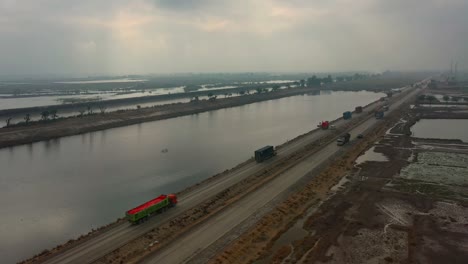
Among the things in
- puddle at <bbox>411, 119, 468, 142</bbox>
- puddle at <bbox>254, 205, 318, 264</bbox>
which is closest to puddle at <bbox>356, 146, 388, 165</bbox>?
puddle at <bbox>411, 119, 468, 142</bbox>

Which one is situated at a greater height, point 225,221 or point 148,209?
point 148,209

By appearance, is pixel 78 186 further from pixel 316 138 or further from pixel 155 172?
pixel 316 138

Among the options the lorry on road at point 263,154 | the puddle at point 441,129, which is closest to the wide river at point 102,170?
the lorry on road at point 263,154

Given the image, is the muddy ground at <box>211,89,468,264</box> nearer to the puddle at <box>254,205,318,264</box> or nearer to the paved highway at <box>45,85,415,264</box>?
the puddle at <box>254,205,318,264</box>

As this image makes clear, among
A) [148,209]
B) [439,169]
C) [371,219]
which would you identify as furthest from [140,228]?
[439,169]

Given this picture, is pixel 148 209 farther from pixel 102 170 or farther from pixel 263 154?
pixel 102 170

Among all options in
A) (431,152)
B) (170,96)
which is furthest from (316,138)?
(170,96)
